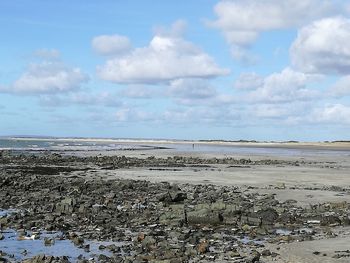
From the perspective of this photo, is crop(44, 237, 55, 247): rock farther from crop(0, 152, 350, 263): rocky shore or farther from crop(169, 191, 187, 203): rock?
crop(169, 191, 187, 203): rock

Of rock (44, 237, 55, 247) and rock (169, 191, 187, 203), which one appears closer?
rock (44, 237, 55, 247)

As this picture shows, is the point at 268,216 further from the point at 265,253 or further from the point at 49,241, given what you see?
the point at 49,241

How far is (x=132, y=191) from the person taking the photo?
2777 cm

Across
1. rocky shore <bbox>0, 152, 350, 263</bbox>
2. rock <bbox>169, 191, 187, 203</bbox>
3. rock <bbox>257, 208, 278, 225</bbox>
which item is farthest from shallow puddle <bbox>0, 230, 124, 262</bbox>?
rock <bbox>169, 191, 187, 203</bbox>

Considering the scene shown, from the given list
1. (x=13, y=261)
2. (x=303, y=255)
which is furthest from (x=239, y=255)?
(x=13, y=261)

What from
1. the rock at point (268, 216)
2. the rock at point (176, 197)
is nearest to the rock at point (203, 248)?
the rock at point (268, 216)

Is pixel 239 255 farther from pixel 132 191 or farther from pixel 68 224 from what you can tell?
pixel 132 191

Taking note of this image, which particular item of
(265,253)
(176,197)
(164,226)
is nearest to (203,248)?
(265,253)

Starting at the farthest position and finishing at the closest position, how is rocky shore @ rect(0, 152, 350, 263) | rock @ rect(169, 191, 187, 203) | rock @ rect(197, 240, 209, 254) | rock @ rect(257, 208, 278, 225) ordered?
rock @ rect(169, 191, 187, 203)
rock @ rect(257, 208, 278, 225)
rock @ rect(197, 240, 209, 254)
rocky shore @ rect(0, 152, 350, 263)

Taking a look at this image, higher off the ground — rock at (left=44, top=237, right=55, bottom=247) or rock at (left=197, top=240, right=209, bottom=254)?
rock at (left=197, top=240, right=209, bottom=254)

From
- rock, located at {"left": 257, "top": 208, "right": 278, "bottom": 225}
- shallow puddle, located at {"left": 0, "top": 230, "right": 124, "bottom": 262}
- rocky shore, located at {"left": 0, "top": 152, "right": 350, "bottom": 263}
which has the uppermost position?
rock, located at {"left": 257, "top": 208, "right": 278, "bottom": 225}

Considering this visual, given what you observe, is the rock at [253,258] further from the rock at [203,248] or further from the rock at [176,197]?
the rock at [176,197]

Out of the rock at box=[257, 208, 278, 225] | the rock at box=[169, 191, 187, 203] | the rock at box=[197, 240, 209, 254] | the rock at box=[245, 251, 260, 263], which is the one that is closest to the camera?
the rock at box=[245, 251, 260, 263]

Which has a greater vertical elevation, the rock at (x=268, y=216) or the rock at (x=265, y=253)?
the rock at (x=268, y=216)
